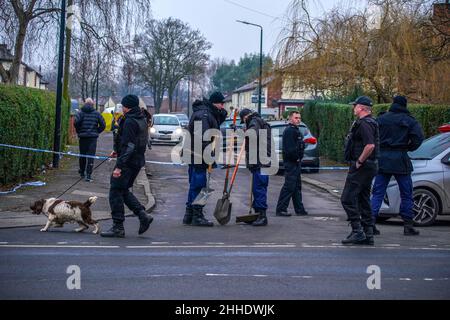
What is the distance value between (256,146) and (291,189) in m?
1.81

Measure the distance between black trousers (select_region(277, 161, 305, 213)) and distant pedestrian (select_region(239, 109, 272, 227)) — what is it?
144cm

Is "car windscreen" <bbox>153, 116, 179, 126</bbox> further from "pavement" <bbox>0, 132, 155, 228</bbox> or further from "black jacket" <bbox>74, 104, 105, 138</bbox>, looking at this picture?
"black jacket" <bbox>74, 104, 105, 138</bbox>

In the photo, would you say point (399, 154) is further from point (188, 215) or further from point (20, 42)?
point (20, 42)

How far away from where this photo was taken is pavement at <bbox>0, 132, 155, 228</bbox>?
12.8m

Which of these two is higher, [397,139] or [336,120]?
[336,120]

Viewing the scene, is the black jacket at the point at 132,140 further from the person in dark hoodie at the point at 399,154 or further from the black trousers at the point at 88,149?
the black trousers at the point at 88,149

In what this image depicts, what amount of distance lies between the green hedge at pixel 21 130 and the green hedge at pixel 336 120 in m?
10.1

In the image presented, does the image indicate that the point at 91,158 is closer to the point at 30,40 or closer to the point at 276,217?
the point at 276,217

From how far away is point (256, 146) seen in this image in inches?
516

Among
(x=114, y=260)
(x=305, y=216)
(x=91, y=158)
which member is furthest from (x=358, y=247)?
(x=91, y=158)

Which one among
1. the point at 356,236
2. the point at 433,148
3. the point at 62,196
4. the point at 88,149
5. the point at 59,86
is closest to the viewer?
the point at 356,236

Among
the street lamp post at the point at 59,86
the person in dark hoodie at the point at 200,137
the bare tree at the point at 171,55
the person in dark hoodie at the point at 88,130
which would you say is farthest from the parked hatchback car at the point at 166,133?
the bare tree at the point at 171,55

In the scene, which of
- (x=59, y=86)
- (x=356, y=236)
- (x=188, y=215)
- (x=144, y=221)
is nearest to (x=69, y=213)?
(x=144, y=221)
